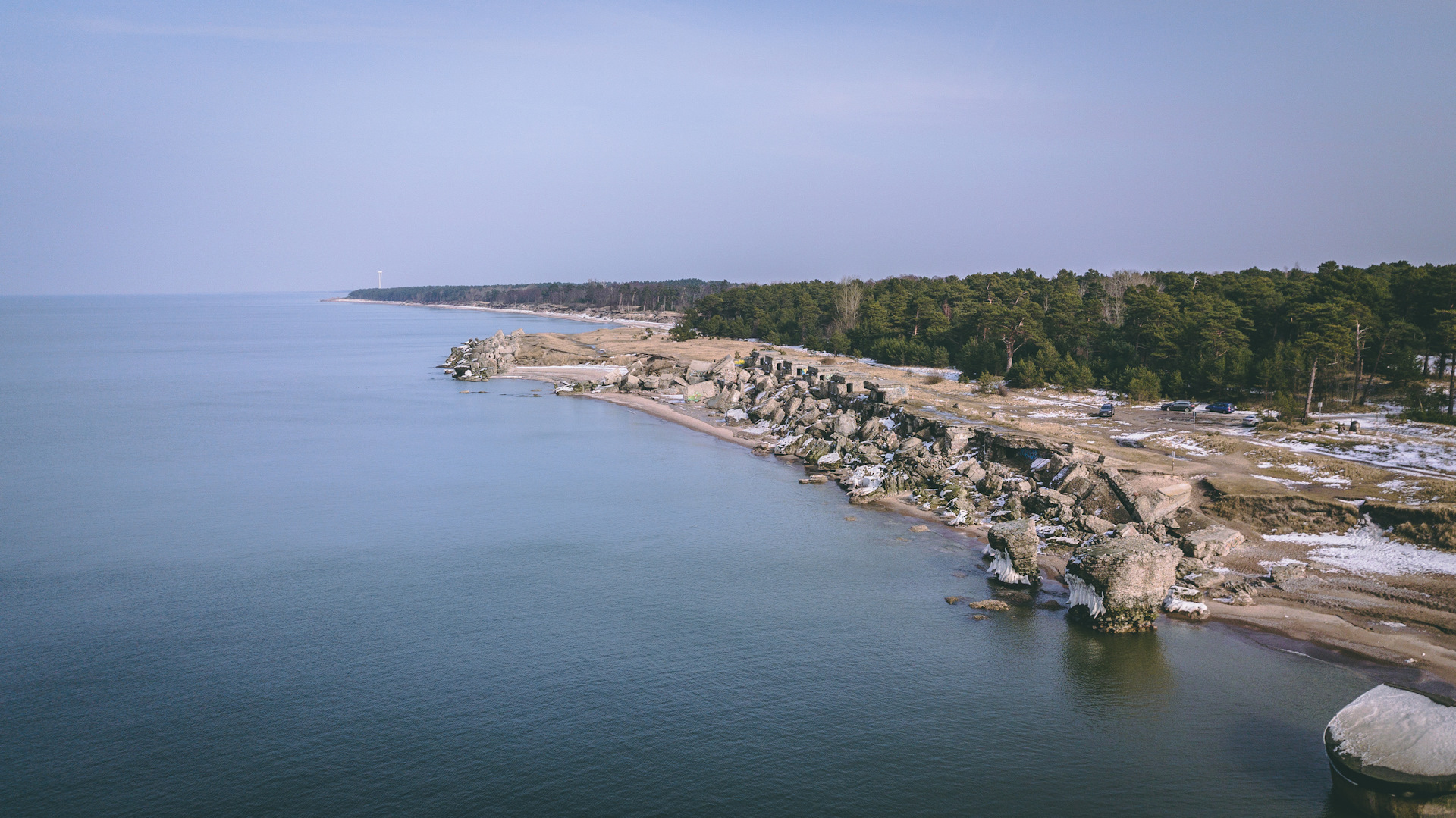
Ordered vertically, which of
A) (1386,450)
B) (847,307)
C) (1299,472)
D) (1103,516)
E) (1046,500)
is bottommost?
(1103,516)

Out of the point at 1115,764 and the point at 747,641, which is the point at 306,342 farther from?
the point at 1115,764

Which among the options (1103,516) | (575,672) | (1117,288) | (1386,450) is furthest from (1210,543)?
(1117,288)

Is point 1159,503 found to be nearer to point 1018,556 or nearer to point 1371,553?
point 1371,553

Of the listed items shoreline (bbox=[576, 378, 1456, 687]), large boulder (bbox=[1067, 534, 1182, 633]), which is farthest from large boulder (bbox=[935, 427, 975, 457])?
large boulder (bbox=[1067, 534, 1182, 633])

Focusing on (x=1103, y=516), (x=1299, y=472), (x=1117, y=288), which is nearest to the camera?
(x=1103, y=516)

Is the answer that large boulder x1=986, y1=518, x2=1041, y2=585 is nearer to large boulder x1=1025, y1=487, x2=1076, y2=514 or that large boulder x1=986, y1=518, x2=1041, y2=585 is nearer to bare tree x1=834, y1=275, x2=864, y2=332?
large boulder x1=1025, y1=487, x2=1076, y2=514

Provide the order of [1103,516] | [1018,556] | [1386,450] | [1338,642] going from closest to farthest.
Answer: [1338,642] → [1018,556] → [1103,516] → [1386,450]

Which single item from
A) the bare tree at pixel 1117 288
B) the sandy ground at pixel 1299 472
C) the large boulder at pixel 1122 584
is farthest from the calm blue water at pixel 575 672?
the bare tree at pixel 1117 288
